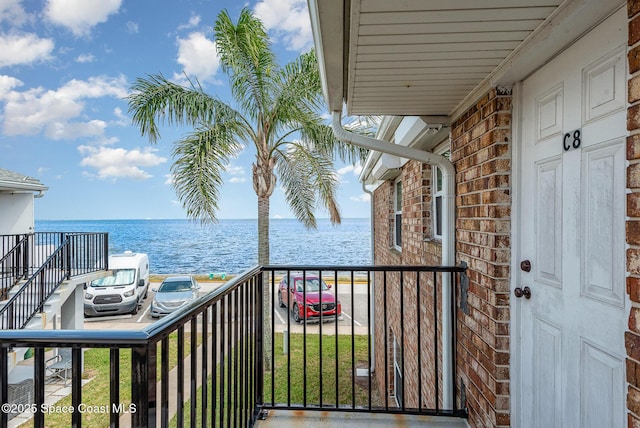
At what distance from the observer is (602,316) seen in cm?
124

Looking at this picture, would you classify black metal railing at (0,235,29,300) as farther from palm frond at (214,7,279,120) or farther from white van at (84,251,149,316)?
palm frond at (214,7,279,120)

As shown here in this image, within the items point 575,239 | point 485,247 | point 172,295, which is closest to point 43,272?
point 172,295

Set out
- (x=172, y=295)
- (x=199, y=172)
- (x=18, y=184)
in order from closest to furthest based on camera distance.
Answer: (x=199, y=172) < (x=18, y=184) < (x=172, y=295)

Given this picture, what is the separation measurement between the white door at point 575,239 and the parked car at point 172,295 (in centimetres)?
1042

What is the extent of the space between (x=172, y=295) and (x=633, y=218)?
39.6 ft

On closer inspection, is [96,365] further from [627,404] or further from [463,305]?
[627,404]

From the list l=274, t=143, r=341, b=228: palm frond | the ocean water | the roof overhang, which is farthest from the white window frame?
the ocean water

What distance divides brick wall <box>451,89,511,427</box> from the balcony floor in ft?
0.68

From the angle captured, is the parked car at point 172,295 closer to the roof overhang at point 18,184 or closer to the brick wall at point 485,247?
the roof overhang at point 18,184

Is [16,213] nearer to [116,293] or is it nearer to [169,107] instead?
[116,293]

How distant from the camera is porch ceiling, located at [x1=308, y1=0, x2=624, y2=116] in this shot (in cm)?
120

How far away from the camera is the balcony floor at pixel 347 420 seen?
2.19 m

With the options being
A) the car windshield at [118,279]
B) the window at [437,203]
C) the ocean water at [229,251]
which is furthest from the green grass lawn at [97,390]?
the ocean water at [229,251]

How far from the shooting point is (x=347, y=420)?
225 cm
